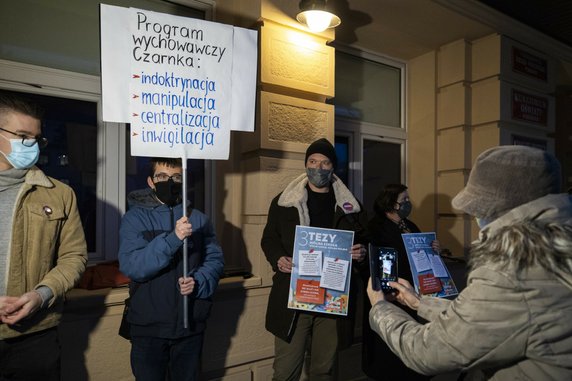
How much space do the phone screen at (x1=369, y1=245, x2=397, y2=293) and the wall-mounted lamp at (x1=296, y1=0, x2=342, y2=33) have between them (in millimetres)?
1975

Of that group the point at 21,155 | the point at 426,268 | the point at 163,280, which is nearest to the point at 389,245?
the point at 426,268

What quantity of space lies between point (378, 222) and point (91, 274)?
2102 mm

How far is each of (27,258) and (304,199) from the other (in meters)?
1.57

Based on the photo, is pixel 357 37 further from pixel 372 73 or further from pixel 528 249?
pixel 528 249

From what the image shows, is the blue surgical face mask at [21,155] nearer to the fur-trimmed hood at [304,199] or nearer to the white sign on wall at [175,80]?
the white sign on wall at [175,80]

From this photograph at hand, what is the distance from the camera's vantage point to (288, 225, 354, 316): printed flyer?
2381 mm

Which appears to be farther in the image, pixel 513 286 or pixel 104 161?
pixel 104 161

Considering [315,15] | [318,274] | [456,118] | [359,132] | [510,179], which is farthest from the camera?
[456,118]

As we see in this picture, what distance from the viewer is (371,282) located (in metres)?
1.58

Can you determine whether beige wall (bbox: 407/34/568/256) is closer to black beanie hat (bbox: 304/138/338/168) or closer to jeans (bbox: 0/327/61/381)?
black beanie hat (bbox: 304/138/338/168)

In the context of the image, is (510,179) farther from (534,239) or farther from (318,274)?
(318,274)

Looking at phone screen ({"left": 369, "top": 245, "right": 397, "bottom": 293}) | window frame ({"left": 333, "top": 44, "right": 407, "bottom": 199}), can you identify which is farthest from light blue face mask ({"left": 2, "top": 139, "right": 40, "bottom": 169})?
window frame ({"left": 333, "top": 44, "right": 407, "bottom": 199})

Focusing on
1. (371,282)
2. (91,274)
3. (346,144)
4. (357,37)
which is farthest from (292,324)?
(357,37)

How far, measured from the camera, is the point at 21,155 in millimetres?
1701
